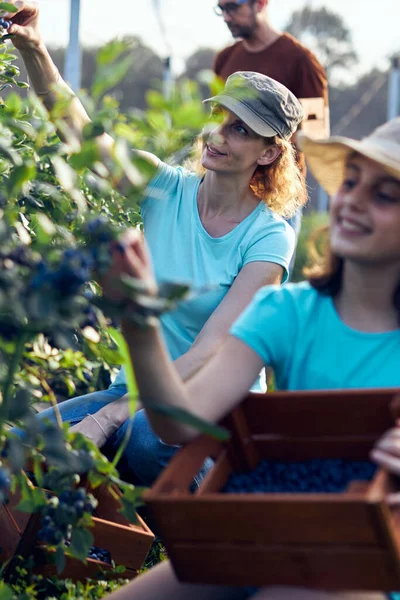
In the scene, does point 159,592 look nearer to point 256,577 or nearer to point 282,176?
point 256,577

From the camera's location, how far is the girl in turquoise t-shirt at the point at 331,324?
1.48 metres

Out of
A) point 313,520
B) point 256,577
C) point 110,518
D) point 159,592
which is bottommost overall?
point 110,518

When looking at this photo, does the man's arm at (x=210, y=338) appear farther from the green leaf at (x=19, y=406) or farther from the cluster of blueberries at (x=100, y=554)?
the green leaf at (x=19, y=406)

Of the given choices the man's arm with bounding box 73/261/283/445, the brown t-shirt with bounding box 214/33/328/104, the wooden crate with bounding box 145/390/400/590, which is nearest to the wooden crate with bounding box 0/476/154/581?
the man's arm with bounding box 73/261/283/445

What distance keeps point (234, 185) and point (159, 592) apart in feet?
4.34

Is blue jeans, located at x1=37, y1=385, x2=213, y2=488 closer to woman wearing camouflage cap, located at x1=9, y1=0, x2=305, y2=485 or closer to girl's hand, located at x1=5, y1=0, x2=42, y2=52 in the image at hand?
woman wearing camouflage cap, located at x1=9, y1=0, x2=305, y2=485

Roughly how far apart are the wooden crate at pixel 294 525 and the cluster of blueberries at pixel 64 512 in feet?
0.87

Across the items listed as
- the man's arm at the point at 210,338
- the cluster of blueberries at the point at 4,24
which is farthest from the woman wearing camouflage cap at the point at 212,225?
the cluster of blueberries at the point at 4,24

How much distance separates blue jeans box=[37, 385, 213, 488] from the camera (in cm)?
228

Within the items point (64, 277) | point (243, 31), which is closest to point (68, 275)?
point (64, 277)

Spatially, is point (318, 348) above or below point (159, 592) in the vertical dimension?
above

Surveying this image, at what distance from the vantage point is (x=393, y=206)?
61.0 inches

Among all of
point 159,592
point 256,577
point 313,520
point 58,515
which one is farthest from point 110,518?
point 313,520

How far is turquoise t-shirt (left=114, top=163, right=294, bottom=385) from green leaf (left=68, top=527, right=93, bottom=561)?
79 cm
